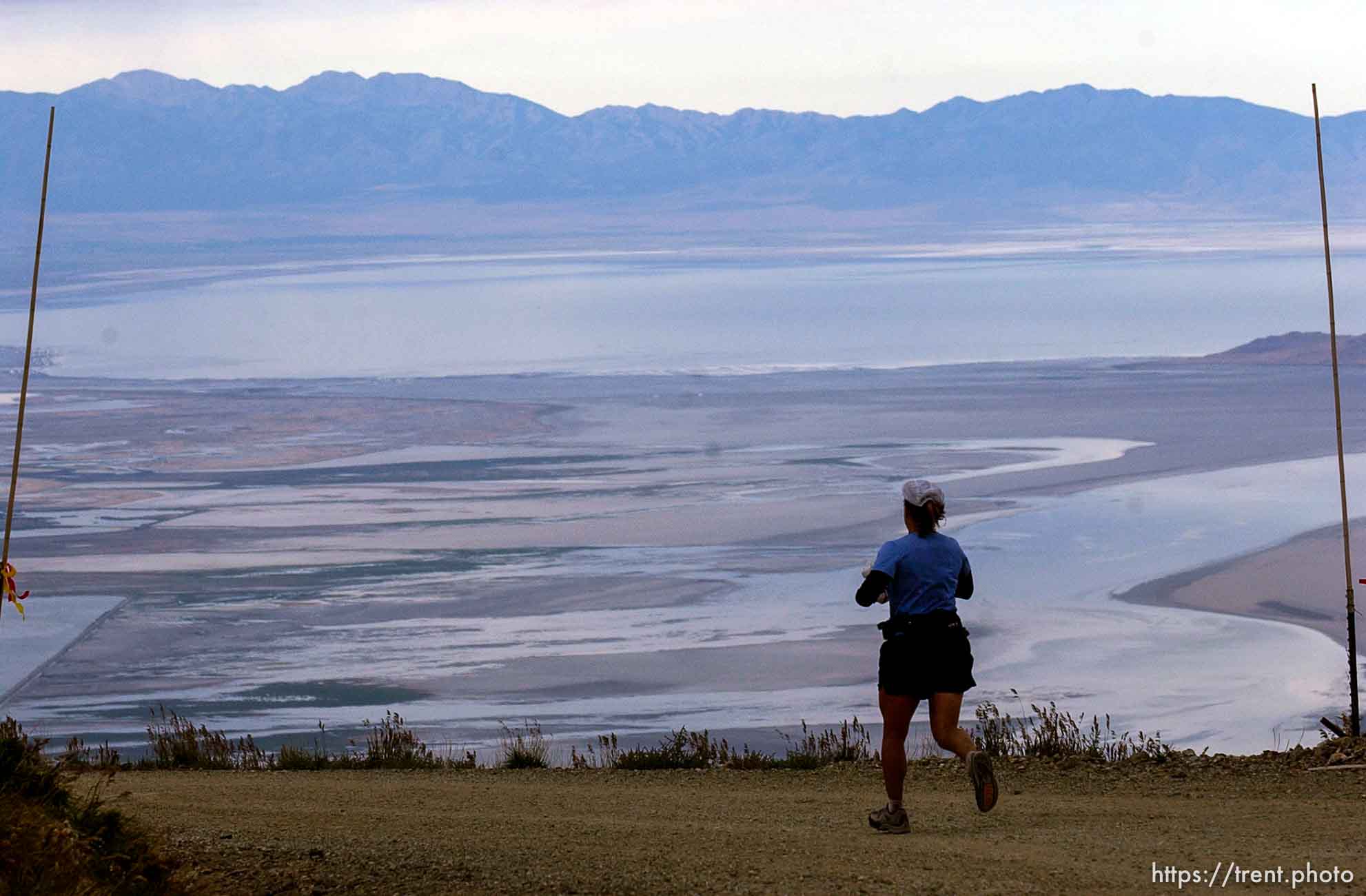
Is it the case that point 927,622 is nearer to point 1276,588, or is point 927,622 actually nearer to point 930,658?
point 930,658

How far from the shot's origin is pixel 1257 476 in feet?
84.3

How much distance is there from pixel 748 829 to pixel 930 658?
901 millimetres


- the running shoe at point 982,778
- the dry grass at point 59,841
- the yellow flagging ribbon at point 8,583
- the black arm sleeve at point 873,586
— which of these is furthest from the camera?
the yellow flagging ribbon at point 8,583

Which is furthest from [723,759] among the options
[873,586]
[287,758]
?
[873,586]

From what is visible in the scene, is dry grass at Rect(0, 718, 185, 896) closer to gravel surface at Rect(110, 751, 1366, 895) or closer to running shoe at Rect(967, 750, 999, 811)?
gravel surface at Rect(110, 751, 1366, 895)

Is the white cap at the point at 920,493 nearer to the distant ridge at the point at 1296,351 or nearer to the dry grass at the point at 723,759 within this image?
the dry grass at the point at 723,759

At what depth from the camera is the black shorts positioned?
18.5 feet

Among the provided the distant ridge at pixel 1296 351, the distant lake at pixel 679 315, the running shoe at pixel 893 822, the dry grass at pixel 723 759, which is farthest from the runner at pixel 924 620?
the distant ridge at pixel 1296 351

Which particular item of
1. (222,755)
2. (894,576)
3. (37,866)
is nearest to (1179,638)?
(222,755)

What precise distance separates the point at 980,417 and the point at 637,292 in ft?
178

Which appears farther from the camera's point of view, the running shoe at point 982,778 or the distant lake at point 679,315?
the distant lake at point 679,315

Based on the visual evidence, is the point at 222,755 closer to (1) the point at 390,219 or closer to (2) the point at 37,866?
(2) the point at 37,866

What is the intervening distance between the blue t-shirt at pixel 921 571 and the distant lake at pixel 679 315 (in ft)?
133

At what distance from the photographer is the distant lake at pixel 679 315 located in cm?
5131
